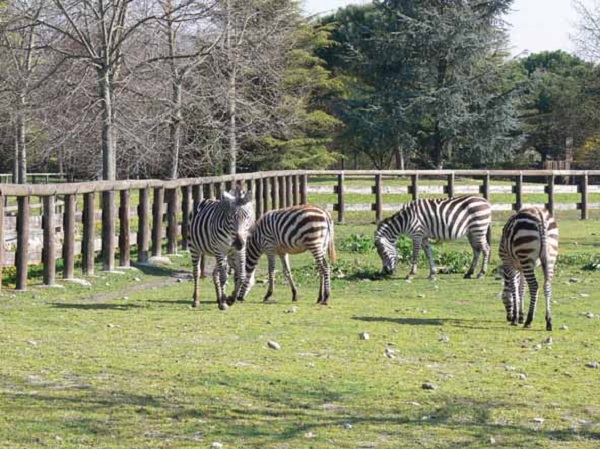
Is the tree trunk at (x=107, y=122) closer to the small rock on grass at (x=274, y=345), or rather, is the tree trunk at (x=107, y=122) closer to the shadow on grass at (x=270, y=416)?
the small rock on grass at (x=274, y=345)

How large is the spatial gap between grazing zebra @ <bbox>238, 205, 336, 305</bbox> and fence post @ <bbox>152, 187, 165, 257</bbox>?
459 centimetres

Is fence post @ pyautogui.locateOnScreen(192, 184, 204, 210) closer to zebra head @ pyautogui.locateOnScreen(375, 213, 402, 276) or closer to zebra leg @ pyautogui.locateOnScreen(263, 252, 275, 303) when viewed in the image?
zebra head @ pyautogui.locateOnScreen(375, 213, 402, 276)

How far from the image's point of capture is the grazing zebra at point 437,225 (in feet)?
62.9

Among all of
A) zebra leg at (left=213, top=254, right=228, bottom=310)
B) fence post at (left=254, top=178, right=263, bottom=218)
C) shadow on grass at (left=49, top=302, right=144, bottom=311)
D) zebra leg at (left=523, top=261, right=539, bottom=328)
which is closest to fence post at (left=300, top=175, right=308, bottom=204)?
fence post at (left=254, top=178, right=263, bottom=218)

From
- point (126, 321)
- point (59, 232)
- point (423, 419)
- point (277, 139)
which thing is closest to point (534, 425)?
point (423, 419)

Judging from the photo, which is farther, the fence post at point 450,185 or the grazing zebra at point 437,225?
the fence post at point 450,185

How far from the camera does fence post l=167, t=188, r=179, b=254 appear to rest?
67.6 feet

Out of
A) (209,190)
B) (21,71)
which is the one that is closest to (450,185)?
(209,190)

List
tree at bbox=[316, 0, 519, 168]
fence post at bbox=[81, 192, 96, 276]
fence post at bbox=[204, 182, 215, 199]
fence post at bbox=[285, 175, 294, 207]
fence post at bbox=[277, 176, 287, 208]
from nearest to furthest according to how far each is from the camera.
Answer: fence post at bbox=[81, 192, 96, 276]
fence post at bbox=[204, 182, 215, 199]
fence post at bbox=[277, 176, 287, 208]
fence post at bbox=[285, 175, 294, 207]
tree at bbox=[316, 0, 519, 168]

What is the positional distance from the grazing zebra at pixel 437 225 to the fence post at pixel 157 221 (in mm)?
3769

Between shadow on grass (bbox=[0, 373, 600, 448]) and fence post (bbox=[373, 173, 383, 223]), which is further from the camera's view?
fence post (bbox=[373, 173, 383, 223])

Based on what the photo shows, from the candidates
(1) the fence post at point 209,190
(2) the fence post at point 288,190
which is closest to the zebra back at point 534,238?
(1) the fence post at point 209,190

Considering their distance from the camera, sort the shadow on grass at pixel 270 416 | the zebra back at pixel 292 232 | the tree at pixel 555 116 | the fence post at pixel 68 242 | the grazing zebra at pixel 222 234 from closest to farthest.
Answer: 1. the shadow on grass at pixel 270 416
2. the grazing zebra at pixel 222 234
3. the zebra back at pixel 292 232
4. the fence post at pixel 68 242
5. the tree at pixel 555 116

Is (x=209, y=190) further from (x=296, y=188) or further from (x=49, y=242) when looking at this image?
(x=296, y=188)
